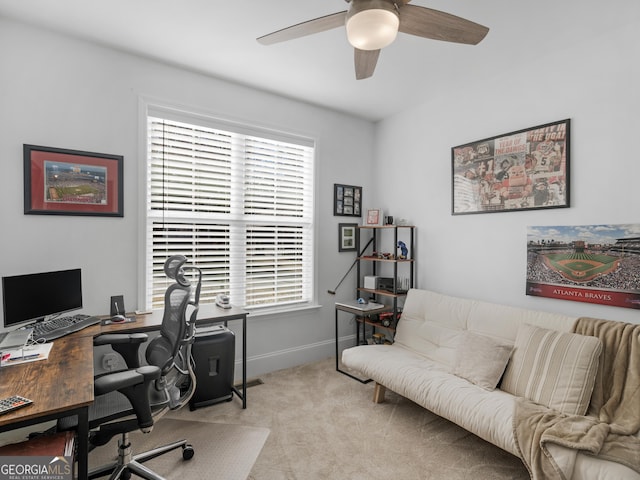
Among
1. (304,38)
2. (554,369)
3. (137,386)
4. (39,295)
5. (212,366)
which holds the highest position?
(304,38)

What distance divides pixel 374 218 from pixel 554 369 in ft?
7.45

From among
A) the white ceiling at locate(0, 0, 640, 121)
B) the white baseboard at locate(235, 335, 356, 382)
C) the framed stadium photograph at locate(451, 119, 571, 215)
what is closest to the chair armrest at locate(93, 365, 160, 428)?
the white baseboard at locate(235, 335, 356, 382)

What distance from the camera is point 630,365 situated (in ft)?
6.56

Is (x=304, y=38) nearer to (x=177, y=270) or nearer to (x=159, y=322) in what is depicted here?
(x=177, y=270)

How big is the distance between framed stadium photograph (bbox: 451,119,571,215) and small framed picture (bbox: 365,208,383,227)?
829mm

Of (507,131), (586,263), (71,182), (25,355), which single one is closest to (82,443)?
(25,355)

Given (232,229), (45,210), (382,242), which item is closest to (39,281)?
(45,210)

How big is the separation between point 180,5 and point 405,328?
3.03 m

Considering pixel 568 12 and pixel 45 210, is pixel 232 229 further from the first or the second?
pixel 568 12

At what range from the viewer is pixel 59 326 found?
7.20 ft

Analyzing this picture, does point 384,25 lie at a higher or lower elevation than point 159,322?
higher

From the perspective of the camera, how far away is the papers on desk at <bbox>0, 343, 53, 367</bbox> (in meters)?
1.66

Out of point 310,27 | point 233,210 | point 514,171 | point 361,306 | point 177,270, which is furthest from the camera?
point 361,306

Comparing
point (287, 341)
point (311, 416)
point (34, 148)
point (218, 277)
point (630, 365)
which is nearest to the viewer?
point (630, 365)
